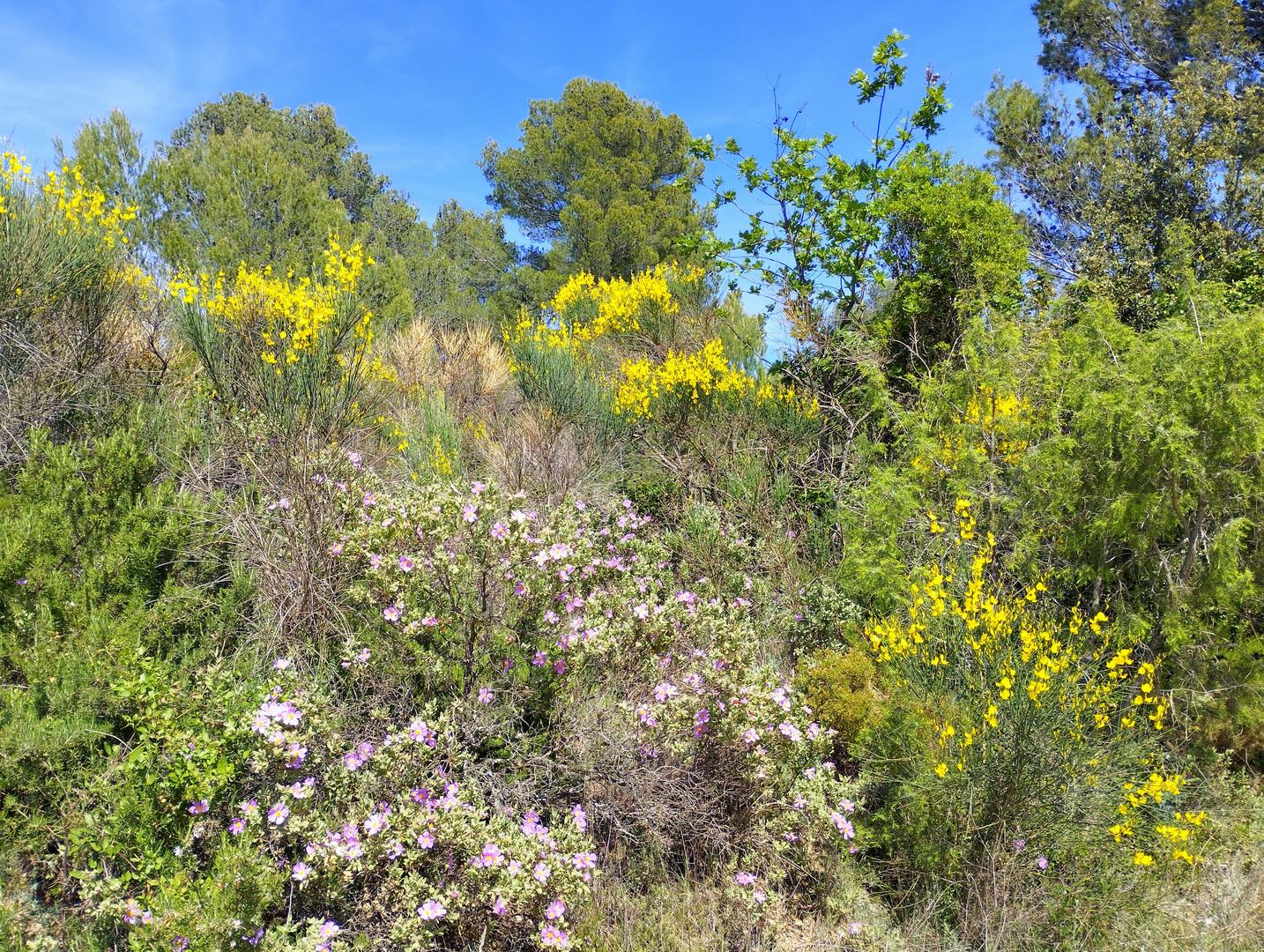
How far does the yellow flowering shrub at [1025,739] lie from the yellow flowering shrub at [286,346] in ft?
10.8

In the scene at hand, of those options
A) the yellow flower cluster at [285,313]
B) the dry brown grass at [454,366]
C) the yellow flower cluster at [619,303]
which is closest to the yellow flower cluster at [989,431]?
the yellow flower cluster at [285,313]

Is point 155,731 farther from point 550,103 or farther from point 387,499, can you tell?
point 550,103

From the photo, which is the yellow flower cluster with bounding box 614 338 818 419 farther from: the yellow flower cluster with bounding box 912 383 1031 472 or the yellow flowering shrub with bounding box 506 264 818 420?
the yellow flower cluster with bounding box 912 383 1031 472

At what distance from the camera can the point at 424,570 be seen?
291 centimetres

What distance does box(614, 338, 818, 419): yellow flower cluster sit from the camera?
6.14 metres

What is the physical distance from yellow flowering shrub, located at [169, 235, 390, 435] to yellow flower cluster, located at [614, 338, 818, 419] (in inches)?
85.7

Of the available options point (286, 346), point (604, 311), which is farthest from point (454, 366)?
point (286, 346)

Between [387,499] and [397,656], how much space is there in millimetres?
657

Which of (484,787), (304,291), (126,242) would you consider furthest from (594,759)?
(126,242)

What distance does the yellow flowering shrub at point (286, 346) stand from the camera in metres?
4.49

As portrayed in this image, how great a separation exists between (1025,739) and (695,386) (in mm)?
4072

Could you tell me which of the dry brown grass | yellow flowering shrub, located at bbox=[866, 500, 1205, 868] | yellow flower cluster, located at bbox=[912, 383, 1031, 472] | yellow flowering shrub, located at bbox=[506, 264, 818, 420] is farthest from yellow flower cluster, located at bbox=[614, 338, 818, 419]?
yellow flowering shrub, located at bbox=[866, 500, 1205, 868]

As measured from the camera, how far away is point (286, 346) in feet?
16.0

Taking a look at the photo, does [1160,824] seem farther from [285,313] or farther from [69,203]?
Answer: [69,203]
